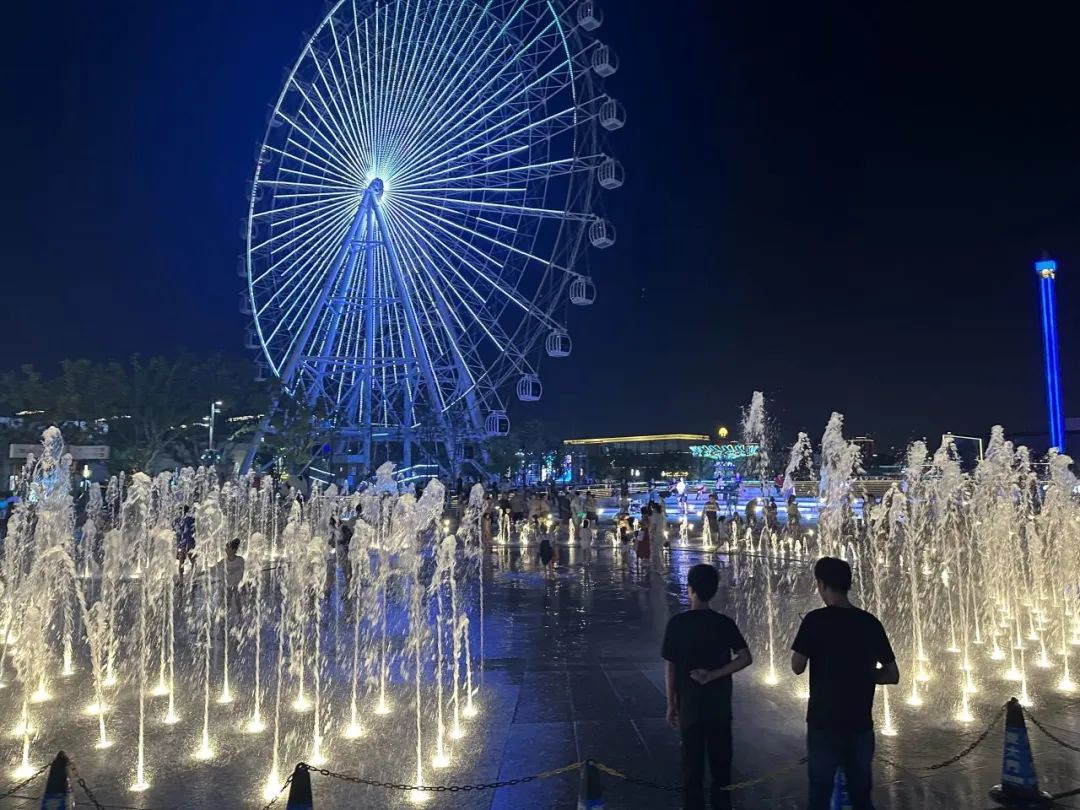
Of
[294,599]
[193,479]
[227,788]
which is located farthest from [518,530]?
[227,788]

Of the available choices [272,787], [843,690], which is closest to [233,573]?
[272,787]

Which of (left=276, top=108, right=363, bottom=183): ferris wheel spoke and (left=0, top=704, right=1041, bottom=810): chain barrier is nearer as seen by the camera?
(left=0, top=704, right=1041, bottom=810): chain barrier

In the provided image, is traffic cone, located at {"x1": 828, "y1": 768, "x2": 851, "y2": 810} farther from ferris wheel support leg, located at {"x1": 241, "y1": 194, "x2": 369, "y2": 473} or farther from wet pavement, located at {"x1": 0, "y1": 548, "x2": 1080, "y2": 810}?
ferris wheel support leg, located at {"x1": 241, "y1": 194, "x2": 369, "y2": 473}

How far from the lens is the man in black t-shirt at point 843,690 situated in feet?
12.7

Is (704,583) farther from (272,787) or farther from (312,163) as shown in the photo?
(312,163)

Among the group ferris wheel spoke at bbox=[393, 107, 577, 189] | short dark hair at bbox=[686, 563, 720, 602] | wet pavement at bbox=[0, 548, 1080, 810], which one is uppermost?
ferris wheel spoke at bbox=[393, 107, 577, 189]

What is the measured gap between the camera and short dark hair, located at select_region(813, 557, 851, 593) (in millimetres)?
4078

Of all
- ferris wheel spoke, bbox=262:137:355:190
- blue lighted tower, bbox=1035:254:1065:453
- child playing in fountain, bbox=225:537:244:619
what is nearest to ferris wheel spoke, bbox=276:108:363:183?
ferris wheel spoke, bbox=262:137:355:190

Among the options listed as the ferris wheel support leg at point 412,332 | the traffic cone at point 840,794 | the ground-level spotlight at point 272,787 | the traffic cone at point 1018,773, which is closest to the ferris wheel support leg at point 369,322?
the ferris wheel support leg at point 412,332

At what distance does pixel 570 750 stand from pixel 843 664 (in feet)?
9.26

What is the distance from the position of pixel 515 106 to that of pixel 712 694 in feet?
109

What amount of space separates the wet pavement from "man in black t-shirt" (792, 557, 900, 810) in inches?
39.7

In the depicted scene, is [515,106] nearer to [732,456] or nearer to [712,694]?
[712,694]

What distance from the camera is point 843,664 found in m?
3.88
